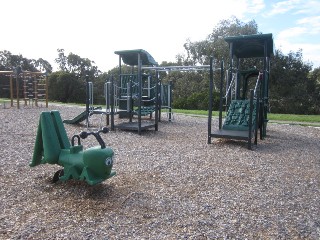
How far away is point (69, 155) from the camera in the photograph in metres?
3.91

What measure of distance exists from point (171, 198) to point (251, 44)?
20.1ft

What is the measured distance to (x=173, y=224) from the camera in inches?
117

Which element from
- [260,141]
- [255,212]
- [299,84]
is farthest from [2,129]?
[299,84]

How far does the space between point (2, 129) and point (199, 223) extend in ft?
24.4

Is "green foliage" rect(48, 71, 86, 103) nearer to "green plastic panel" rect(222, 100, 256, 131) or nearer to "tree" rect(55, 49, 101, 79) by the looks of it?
"tree" rect(55, 49, 101, 79)

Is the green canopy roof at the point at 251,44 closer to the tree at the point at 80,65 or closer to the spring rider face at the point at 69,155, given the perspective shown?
the spring rider face at the point at 69,155

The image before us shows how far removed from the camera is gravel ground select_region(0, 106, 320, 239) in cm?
285

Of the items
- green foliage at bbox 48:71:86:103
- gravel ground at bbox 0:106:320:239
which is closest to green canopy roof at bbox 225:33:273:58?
gravel ground at bbox 0:106:320:239

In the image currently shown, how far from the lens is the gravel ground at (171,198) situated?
285 cm

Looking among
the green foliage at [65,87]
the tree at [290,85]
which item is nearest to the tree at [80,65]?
the green foliage at [65,87]

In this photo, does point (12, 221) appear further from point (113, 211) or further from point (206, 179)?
point (206, 179)

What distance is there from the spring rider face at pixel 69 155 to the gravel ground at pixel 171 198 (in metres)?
0.21

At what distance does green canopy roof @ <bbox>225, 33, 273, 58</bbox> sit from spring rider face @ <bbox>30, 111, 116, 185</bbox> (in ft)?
18.6

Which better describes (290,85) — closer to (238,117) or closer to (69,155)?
(238,117)
